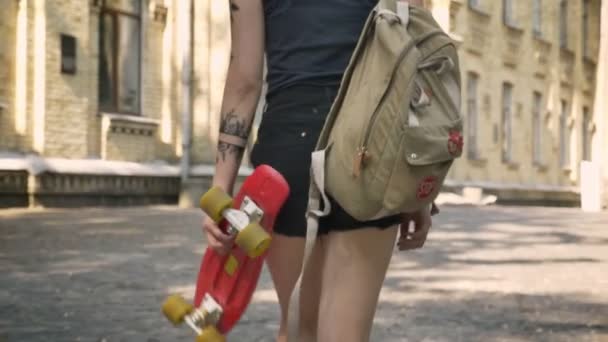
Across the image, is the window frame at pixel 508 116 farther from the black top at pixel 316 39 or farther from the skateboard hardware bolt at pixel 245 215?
the skateboard hardware bolt at pixel 245 215

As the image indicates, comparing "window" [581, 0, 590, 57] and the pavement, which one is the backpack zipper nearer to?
the pavement

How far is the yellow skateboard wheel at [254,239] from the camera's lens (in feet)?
7.81

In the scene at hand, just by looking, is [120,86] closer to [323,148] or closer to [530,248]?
[530,248]

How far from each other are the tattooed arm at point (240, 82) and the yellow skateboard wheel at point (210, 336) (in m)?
0.31

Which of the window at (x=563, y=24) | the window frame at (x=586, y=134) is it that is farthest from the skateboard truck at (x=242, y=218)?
the window frame at (x=586, y=134)

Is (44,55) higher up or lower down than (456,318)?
higher up

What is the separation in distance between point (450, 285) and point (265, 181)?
5.92 meters

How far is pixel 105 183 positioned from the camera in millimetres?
17438

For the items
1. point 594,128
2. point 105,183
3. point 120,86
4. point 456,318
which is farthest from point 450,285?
point 594,128

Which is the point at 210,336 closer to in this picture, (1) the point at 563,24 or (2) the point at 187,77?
(2) the point at 187,77

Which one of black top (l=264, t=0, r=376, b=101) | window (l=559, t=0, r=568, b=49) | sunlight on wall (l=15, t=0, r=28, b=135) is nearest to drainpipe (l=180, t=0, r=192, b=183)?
sunlight on wall (l=15, t=0, r=28, b=135)

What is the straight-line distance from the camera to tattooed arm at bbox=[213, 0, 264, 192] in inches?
103

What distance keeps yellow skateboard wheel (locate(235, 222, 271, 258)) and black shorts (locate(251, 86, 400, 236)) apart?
0.13 metres

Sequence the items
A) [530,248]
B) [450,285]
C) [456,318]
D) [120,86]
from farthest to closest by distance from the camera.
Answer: [120,86], [530,248], [450,285], [456,318]
